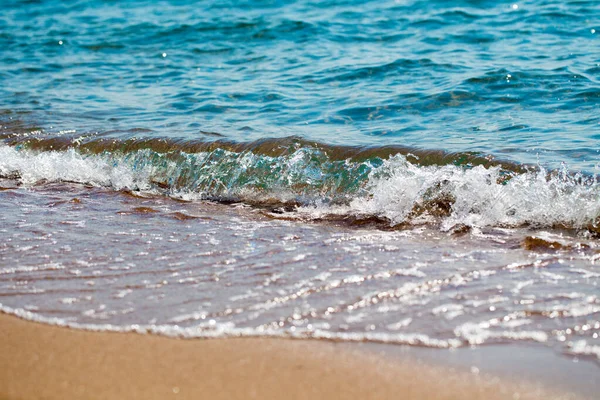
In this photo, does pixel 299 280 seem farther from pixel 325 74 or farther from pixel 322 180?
pixel 325 74

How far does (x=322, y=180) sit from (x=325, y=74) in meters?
3.74

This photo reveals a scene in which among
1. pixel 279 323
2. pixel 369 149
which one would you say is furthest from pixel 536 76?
pixel 279 323

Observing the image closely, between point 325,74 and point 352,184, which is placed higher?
point 325,74

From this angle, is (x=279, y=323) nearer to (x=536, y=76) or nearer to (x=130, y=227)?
(x=130, y=227)

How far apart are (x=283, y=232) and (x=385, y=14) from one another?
8.22 metres

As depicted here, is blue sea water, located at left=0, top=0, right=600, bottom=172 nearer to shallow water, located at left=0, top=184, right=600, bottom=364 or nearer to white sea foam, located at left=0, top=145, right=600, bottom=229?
white sea foam, located at left=0, top=145, right=600, bottom=229

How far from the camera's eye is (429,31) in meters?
10.6

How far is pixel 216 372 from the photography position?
2570mm

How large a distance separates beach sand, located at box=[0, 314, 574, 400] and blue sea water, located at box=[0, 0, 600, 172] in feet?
10.4

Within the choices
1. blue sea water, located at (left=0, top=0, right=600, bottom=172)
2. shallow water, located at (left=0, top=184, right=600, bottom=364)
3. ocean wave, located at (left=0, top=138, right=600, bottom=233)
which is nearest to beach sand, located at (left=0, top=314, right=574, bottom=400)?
shallow water, located at (left=0, top=184, right=600, bottom=364)

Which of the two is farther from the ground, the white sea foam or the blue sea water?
the blue sea water

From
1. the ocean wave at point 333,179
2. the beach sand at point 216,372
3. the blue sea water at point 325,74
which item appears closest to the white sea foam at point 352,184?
the ocean wave at point 333,179

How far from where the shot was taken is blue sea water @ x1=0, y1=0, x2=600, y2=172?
661cm

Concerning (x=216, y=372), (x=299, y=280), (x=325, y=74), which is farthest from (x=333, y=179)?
(x=325, y=74)
